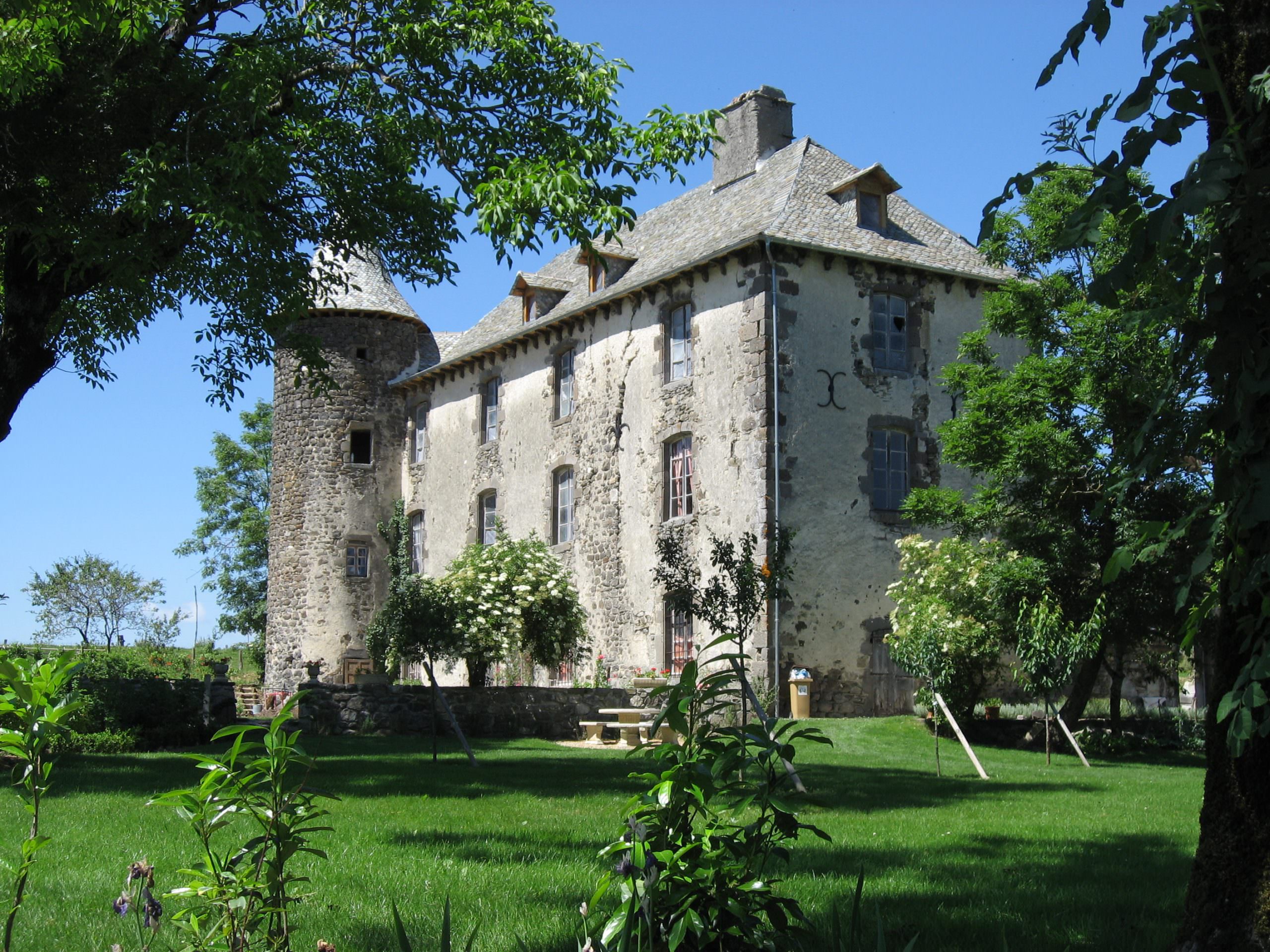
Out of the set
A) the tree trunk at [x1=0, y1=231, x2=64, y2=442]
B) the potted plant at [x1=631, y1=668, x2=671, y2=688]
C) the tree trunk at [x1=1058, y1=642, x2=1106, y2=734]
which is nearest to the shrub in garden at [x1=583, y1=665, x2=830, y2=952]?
the tree trunk at [x1=0, y1=231, x2=64, y2=442]

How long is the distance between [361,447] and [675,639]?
1272 centimetres

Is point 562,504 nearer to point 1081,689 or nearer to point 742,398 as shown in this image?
point 742,398

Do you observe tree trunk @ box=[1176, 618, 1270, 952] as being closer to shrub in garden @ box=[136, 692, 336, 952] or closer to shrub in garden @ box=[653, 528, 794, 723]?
shrub in garden @ box=[136, 692, 336, 952]

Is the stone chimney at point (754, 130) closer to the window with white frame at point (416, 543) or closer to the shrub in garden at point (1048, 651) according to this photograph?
the window with white frame at point (416, 543)

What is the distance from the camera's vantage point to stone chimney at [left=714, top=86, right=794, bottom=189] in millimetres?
25141

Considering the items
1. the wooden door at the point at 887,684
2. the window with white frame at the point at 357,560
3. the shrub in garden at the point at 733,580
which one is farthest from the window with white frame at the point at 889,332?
the window with white frame at the point at 357,560

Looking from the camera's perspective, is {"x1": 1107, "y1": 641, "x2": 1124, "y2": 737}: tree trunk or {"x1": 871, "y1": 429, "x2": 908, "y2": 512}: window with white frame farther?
{"x1": 871, "y1": 429, "x2": 908, "y2": 512}: window with white frame

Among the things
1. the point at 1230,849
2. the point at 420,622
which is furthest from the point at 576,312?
the point at 1230,849

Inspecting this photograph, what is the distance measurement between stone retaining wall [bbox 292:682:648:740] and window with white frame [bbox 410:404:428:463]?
38.0ft

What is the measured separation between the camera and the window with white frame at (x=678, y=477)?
71.3ft

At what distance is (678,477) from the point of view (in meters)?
22.0

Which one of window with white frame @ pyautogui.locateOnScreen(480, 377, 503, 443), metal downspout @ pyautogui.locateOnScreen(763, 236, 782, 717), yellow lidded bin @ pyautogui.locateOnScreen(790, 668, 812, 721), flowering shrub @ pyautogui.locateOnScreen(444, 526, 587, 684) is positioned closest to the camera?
yellow lidded bin @ pyautogui.locateOnScreen(790, 668, 812, 721)

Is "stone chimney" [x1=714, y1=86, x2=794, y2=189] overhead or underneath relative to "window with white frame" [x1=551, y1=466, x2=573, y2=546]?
overhead

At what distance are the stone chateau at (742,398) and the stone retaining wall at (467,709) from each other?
225 centimetres
